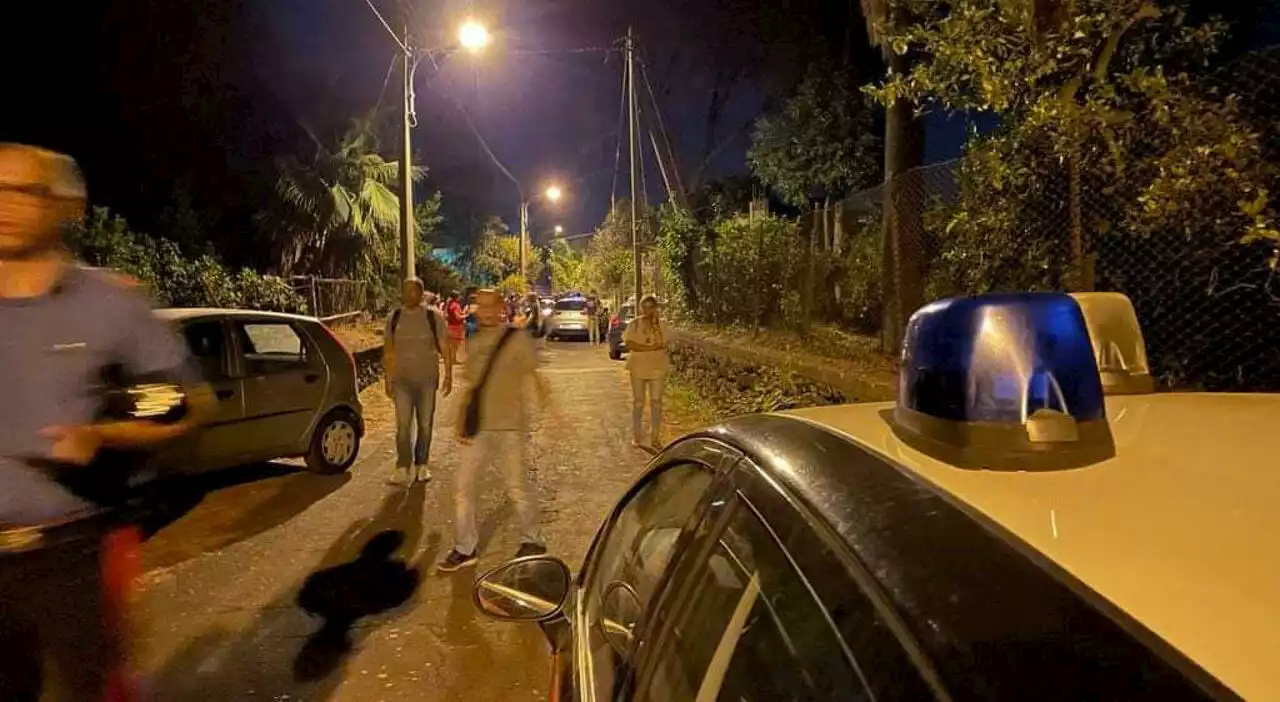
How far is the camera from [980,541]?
1.14m

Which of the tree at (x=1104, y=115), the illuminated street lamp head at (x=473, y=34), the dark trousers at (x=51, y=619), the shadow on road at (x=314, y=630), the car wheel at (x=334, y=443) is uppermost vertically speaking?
the illuminated street lamp head at (x=473, y=34)

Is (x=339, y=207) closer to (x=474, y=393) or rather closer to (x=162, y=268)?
(x=162, y=268)

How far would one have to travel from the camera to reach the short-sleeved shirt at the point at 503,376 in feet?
19.6

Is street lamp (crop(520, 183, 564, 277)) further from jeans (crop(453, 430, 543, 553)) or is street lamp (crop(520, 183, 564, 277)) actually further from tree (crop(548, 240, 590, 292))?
jeans (crop(453, 430, 543, 553))

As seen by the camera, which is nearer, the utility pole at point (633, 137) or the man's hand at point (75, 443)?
the man's hand at point (75, 443)

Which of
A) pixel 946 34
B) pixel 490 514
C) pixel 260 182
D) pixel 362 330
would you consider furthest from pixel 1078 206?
pixel 362 330

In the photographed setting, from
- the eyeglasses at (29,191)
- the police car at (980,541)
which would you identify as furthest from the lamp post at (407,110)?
the police car at (980,541)

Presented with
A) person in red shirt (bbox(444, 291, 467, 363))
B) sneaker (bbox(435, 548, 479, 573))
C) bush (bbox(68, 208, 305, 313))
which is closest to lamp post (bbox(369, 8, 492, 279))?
person in red shirt (bbox(444, 291, 467, 363))

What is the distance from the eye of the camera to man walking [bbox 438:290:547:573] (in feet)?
18.7

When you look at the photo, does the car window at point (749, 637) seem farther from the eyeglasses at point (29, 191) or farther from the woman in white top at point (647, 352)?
the woman in white top at point (647, 352)

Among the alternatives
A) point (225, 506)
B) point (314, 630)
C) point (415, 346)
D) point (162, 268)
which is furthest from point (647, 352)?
point (162, 268)

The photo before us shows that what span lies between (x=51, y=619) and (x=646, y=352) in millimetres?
6969

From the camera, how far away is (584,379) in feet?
56.1

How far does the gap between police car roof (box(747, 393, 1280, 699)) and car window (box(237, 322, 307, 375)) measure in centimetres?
694
